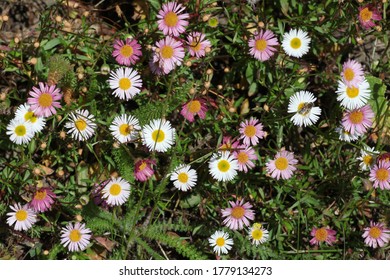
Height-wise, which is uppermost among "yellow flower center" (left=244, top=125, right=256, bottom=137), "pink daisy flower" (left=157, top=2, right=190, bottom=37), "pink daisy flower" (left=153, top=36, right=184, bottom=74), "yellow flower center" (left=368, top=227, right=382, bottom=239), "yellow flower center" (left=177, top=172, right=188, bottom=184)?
"pink daisy flower" (left=157, top=2, right=190, bottom=37)

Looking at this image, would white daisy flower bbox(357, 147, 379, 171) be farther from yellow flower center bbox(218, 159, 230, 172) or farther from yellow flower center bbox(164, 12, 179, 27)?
yellow flower center bbox(164, 12, 179, 27)

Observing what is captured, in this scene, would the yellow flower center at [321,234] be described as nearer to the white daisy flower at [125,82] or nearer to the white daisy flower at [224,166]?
the white daisy flower at [224,166]

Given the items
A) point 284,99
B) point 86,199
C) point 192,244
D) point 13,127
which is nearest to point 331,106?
point 284,99

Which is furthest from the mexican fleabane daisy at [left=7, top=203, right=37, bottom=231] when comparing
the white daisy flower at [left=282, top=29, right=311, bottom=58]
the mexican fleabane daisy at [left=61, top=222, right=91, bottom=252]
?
the white daisy flower at [left=282, top=29, right=311, bottom=58]

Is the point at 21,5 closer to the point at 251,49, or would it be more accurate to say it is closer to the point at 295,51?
the point at 251,49

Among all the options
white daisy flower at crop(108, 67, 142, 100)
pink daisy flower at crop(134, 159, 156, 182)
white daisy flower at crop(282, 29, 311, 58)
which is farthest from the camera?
white daisy flower at crop(282, 29, 311, 58)

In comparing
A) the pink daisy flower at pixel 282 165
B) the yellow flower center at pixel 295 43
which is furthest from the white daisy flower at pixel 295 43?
the pink daisy flower at pixel 282 165

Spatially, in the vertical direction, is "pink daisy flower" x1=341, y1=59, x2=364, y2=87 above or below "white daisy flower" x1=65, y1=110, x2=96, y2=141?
above

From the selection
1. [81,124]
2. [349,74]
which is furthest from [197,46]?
[349,74]
